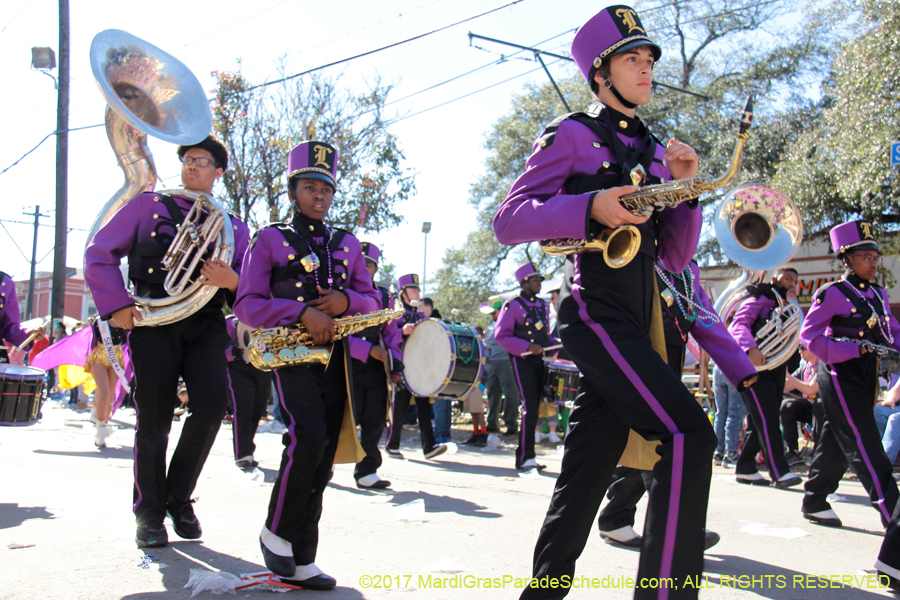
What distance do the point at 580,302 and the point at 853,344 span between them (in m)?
3.28

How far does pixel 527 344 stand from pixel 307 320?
16.4ft

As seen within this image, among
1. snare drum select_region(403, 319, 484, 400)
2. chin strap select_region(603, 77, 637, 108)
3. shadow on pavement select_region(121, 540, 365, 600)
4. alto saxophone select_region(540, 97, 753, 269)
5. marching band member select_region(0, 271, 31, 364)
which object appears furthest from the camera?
snare drum select_region(403, 319, 484, 400)

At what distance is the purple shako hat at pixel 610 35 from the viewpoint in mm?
2916

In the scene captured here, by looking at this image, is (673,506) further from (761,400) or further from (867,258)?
(761,400)

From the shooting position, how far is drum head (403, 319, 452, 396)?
8852 millimetres

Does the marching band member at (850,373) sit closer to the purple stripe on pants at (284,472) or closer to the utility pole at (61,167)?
the purple stripe on pants at (284,472)

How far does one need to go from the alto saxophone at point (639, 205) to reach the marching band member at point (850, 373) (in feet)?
9.89

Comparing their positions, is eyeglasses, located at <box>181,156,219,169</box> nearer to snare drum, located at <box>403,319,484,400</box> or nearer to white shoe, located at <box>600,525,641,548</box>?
white shoe, located at <box>600,525,641,548</box>

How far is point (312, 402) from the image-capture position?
141 inches

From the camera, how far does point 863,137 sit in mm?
14930

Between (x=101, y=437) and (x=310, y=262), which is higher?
(x=310, y=262)

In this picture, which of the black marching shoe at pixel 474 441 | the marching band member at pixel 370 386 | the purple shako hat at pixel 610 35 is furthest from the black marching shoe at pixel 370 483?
the black marching shoe at pixel 474 441

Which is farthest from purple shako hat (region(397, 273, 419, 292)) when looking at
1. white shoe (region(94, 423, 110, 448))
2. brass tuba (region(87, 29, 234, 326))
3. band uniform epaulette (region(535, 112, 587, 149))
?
band uniform epaulette (region(535, 112, 587, 149))

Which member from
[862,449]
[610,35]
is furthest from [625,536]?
[610,35]
